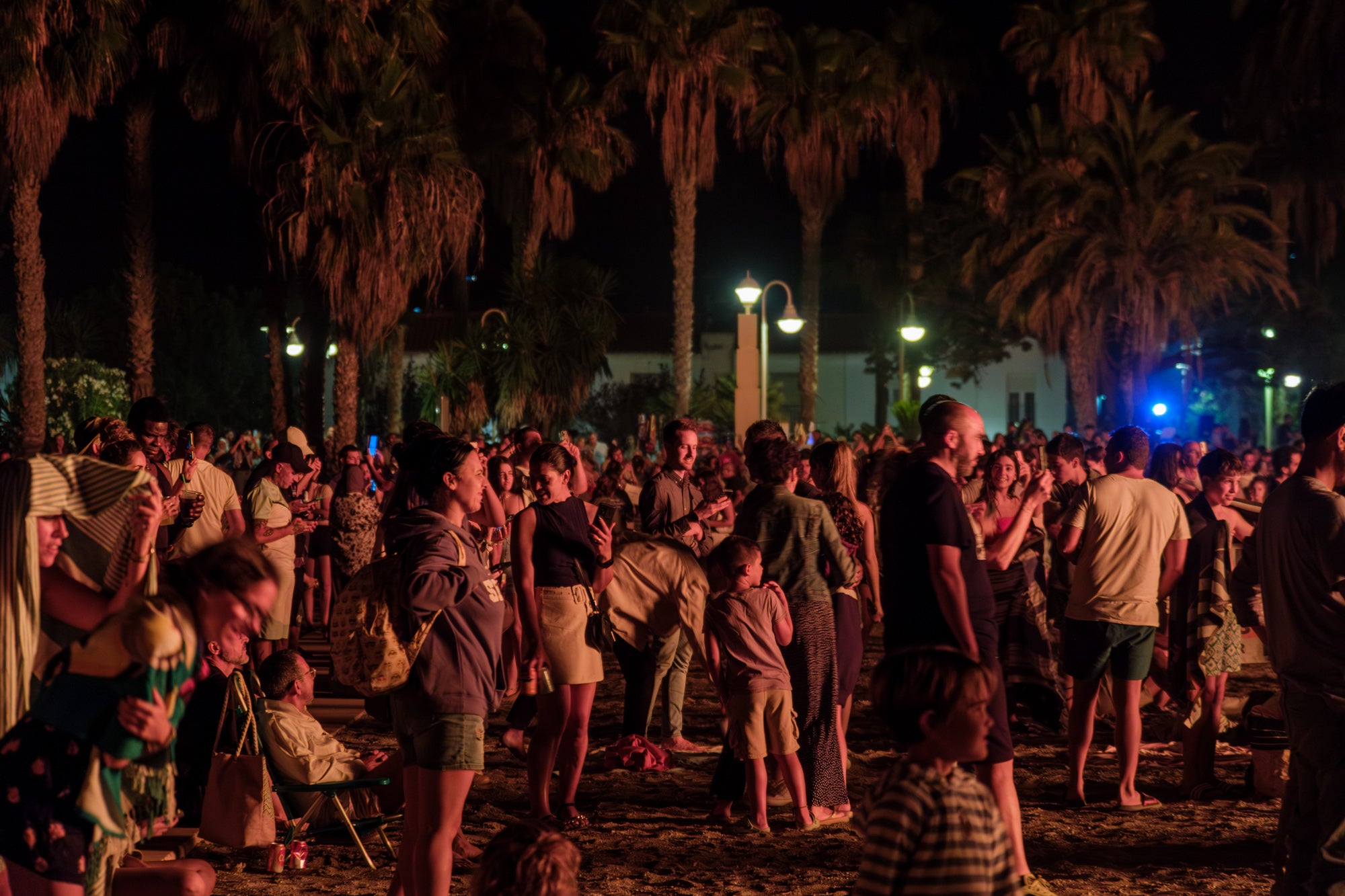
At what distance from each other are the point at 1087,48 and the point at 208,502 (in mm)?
30929

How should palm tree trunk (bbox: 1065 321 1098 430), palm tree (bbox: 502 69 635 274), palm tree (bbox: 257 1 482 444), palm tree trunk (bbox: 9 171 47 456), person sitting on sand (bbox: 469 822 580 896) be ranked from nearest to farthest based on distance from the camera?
1. person sitting on sand (bbox: 469 822 580 896)
2. palm tree trunk (bbox: 9 171 47 456)
3. palm tree (bbox: 257 1 482 444)
4. palm tree trunk (bbox: 1065 321 1098 430)
5. palm tree (bbox: 502 69 635 274)

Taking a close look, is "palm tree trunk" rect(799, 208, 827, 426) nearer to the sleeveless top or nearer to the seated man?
the sleeveless top

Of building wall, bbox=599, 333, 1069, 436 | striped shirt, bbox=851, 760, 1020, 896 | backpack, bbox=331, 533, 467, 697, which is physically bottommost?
striped shirt, bbox=851, 760, 1020, 896

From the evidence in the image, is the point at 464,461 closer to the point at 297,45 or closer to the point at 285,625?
the point at 285,625

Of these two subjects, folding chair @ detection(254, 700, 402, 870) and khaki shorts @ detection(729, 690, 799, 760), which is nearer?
folding chair @ detection(254, 700, 402, 870)

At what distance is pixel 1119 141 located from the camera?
27.4 m

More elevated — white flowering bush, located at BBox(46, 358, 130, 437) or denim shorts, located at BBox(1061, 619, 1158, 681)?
white flowering bush, located at BBox(46, 358, 130, 437)

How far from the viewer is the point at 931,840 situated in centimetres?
284

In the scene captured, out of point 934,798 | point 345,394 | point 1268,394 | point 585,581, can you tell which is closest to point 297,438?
point 585,581

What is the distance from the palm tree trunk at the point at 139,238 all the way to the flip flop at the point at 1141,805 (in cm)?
1961

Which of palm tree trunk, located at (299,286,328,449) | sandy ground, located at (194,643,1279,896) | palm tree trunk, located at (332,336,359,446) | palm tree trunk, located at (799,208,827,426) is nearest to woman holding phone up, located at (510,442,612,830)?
sandy ground, located at (194,643,1279,896)

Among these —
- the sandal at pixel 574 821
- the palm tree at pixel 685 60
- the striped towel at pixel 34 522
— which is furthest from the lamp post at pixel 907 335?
the striped towel at pixel 34 522

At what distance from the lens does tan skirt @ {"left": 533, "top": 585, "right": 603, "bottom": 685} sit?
20.8ft

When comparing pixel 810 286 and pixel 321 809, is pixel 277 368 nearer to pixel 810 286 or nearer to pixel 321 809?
pixel 810 286
